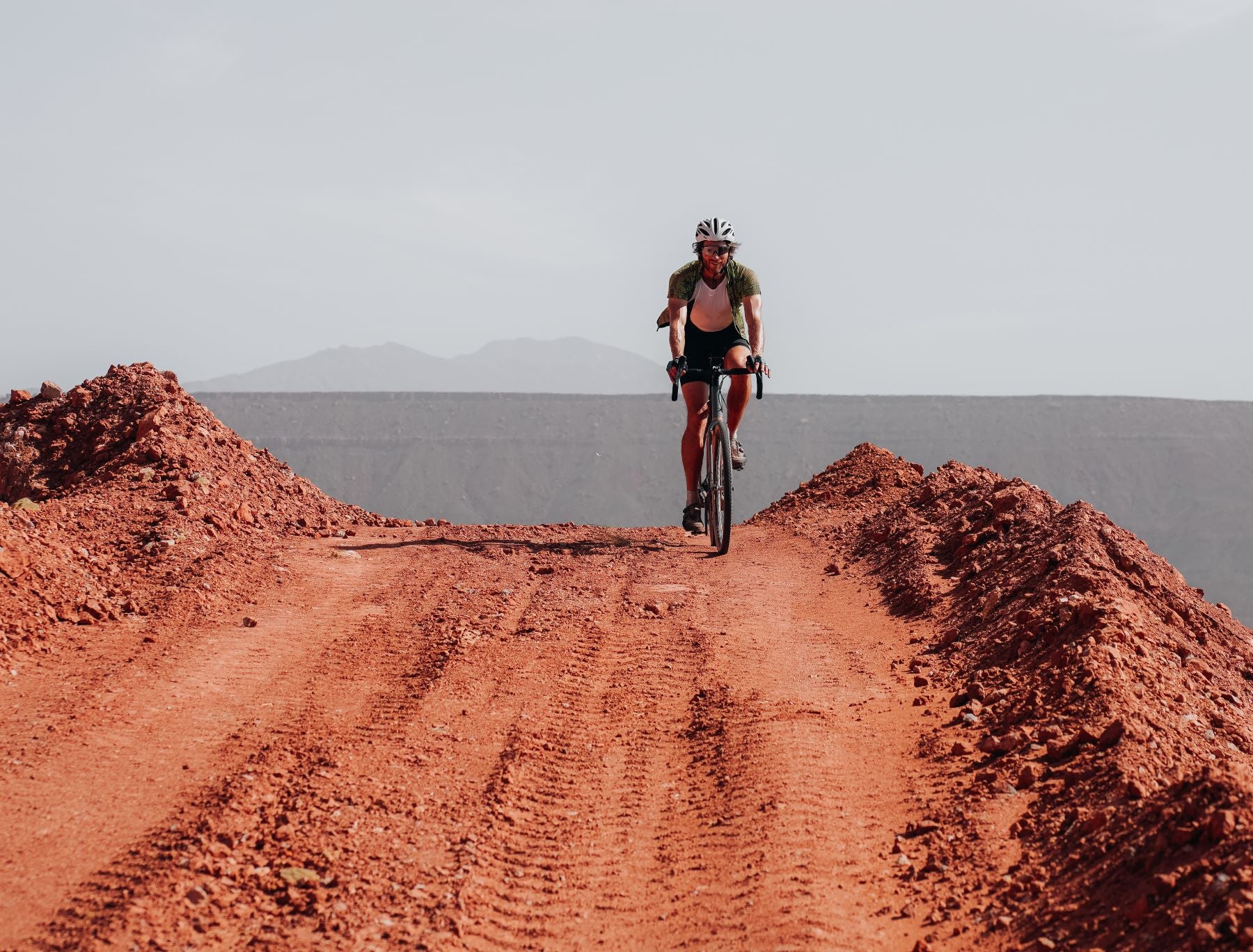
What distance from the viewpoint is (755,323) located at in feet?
31.0

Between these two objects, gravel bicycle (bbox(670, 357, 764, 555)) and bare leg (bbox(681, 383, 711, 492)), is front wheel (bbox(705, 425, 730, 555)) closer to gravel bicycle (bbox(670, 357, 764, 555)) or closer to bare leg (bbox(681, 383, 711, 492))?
gravel bicycle (bbox(670, 357, 764, 555))

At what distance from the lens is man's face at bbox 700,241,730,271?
937 centimetres

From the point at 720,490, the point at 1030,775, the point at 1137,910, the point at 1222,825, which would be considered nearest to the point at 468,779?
the point at 1030,775

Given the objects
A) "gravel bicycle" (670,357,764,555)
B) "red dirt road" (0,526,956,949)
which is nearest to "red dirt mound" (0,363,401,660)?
"red dirt road" (0,526,956,949)

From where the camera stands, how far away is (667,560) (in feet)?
30.8

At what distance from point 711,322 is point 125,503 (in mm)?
4970

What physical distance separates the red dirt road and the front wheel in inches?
77.5

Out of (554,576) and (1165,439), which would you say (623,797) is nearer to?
(554,576)

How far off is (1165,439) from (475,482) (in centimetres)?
2236

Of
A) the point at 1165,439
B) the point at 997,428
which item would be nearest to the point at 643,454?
the point at 997,428

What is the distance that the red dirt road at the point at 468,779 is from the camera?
3549 millimetres

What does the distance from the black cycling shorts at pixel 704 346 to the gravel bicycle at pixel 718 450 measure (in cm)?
7

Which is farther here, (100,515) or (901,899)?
(100,515)

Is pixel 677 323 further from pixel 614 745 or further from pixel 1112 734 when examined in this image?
pixel 1112 734
